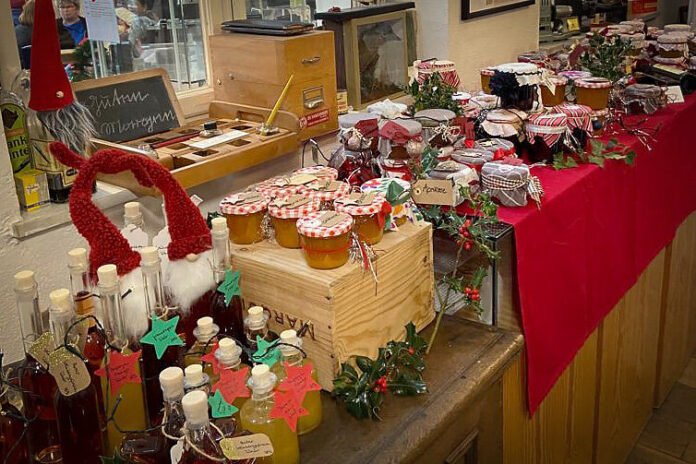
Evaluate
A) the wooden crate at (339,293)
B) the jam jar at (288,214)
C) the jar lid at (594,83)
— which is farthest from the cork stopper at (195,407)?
the jar lid at (594,83)

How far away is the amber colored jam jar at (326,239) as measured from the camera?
131 cm

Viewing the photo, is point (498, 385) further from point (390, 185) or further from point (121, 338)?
point (121, 338)

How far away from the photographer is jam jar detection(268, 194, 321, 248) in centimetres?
142

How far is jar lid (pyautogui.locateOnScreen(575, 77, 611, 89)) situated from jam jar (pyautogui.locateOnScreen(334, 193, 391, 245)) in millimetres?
1418

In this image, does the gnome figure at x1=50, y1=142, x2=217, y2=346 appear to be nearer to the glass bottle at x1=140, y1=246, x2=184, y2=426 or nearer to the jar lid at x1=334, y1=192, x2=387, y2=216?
the glass bottle at x1=140, y1=246, x2=184, y2=426

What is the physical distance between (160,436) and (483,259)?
99cm

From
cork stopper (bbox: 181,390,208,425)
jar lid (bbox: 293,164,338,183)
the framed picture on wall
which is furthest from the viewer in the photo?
the framed picture on wall

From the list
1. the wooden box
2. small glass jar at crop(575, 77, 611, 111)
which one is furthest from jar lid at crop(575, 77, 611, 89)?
the wooden box

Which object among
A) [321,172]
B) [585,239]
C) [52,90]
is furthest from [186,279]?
[585,239]

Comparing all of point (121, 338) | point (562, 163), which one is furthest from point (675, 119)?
point (121, 338)

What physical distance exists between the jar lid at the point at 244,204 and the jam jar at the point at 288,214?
22 mm

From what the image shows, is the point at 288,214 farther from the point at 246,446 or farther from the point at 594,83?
the point at 594,83

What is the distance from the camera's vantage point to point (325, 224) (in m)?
1.33

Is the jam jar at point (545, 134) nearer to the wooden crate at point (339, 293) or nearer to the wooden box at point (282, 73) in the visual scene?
the wooden box at point (282, 73)
